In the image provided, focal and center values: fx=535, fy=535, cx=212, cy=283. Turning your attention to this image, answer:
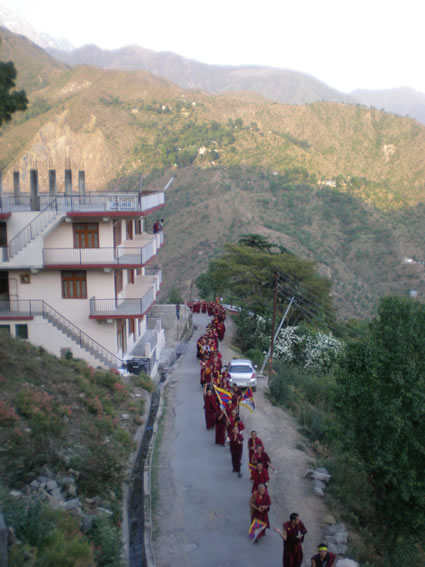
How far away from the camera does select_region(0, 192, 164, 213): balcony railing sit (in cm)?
2170

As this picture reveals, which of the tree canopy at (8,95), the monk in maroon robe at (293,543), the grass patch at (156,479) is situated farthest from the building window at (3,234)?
the monk in maroon robe at (293,543)

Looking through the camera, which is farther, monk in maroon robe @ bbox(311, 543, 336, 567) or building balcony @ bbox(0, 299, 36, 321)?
building balcony @ bbox(0, 299, 36, 321)

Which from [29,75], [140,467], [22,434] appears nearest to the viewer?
[22,434]

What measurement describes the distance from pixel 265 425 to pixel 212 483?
5.31 m

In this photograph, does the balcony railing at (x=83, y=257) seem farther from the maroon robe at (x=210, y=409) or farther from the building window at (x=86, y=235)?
the maroon robe at (x=210, y=409)

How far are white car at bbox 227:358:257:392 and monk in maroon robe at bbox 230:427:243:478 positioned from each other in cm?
789

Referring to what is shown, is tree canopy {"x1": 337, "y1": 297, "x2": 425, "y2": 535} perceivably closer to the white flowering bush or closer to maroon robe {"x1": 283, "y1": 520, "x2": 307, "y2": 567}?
maroon robe {"x1": 283, "y1": 520, "x2": 307, "y2": 567}

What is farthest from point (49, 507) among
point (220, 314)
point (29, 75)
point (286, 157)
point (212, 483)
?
point (29, 75)

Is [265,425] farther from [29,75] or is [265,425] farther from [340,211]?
[29,75]

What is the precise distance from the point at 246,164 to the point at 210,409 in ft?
289

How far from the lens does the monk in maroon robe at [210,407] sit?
15.9 meters

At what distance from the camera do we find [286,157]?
10244 cm

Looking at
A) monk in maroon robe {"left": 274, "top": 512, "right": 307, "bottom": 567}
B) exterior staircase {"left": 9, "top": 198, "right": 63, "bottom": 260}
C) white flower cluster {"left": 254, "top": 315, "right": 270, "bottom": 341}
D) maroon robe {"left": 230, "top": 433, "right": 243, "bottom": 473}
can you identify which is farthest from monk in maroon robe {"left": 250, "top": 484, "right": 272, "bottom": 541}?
white flower cluster {"left": 254, "top": 315, "right": 270, "bottom": 341}

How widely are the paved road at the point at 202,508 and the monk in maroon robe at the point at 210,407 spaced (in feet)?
1.05
